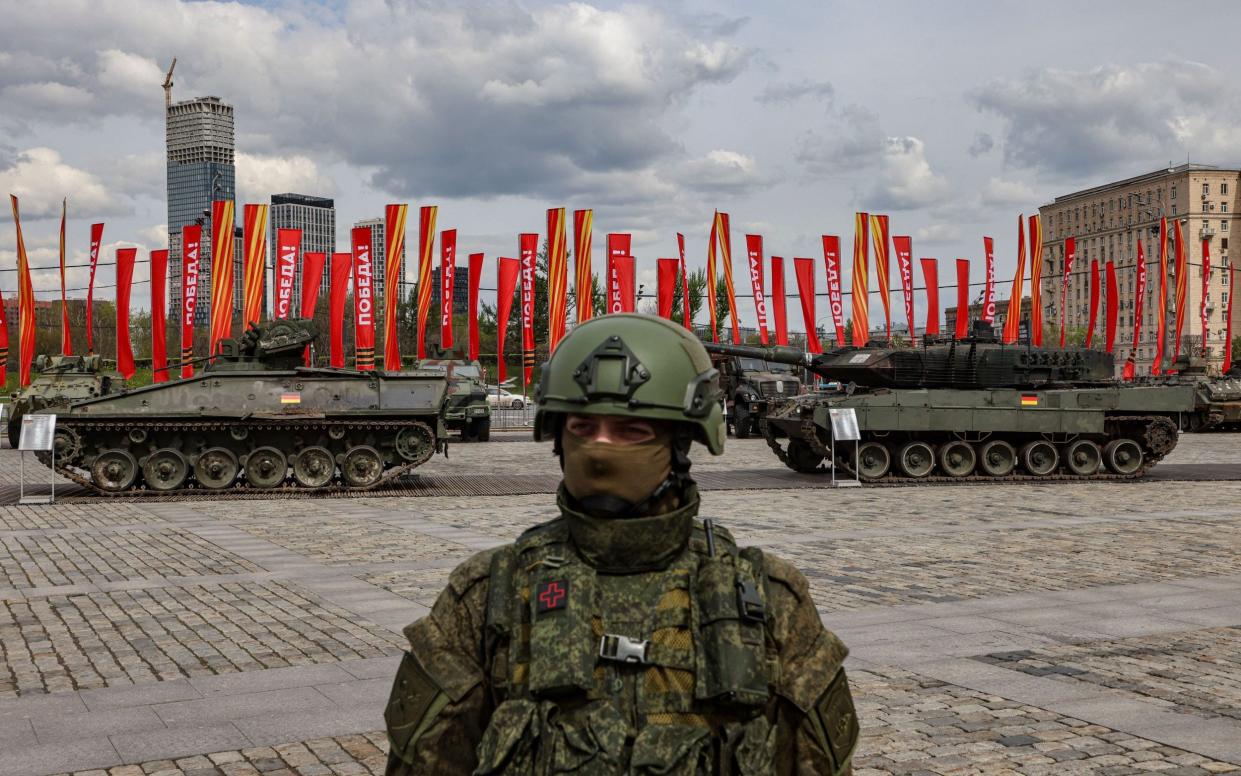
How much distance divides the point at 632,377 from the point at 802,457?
67.2 ft

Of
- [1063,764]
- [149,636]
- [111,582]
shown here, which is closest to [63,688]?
[149,636]

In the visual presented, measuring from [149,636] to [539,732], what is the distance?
6.60m

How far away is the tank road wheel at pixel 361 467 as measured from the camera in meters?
19.8

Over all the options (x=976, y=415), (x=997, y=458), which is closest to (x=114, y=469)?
(x=976, y=415)

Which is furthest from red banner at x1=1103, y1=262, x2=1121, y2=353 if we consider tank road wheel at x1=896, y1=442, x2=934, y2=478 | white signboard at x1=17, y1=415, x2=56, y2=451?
white signboard at x1=17, y1=415, x2=56, y2=451

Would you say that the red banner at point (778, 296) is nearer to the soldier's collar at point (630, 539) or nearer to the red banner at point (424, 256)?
the red banner at point (424, 256)

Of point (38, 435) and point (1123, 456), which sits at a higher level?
point (38, 435)

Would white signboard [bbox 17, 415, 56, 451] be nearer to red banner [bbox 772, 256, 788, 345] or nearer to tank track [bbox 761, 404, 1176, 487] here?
tank track [bbox 761, 404, 1176, 487]

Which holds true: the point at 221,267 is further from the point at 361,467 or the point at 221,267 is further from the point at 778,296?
the point at 778,296

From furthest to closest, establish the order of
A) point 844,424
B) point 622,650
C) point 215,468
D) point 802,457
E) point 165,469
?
point 802,457, point 844,424, point 215,468, point 165,469, point 622,650

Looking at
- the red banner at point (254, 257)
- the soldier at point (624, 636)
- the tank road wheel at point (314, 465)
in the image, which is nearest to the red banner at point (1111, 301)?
the red banner at point (254, 257)

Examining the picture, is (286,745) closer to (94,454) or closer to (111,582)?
(111,582)

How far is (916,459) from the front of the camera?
2170cm

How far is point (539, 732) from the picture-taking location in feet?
8.36
